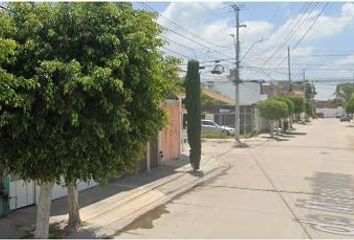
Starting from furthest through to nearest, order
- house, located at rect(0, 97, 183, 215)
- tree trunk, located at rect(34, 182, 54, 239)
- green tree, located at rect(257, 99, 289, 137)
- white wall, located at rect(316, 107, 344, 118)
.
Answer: white wall, located at rect(316, 107, 344, 118) → green tree, located at rect(257, 99, 289, 137) → house, located at rect(0, 97, 183, 215) → tree trunk, located at rect(34, 182, 54, 239)

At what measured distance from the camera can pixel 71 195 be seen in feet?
30.2

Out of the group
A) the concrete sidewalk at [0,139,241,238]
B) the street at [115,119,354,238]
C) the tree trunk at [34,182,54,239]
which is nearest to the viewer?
the tree trunk at [34,182,54,239]

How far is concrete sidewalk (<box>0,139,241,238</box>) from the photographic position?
927cm

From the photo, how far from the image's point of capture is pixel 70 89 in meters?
7.01

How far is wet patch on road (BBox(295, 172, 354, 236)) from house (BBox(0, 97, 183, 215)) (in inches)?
158

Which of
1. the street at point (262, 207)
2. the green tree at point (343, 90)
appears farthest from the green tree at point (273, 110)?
the green tree at point (343, 90)

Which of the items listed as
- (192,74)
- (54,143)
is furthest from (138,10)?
(192,74)

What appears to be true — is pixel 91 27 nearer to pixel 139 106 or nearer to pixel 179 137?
pixel 139 106

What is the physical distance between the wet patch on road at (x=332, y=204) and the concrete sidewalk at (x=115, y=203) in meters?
3.74

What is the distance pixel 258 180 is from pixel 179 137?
602 centimetres

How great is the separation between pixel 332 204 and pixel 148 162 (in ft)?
23.3

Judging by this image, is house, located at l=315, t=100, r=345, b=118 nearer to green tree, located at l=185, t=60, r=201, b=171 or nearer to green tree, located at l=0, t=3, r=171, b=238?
green tree, located at l=185, t=60, r=201, b=171

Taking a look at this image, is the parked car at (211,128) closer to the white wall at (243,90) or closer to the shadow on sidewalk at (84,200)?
the shadow on sidewalk at (84,200)

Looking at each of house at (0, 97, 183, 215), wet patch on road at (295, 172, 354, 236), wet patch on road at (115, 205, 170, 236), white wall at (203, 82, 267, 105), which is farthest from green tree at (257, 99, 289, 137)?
wet patch on road at (115, 205, 170, 236)
